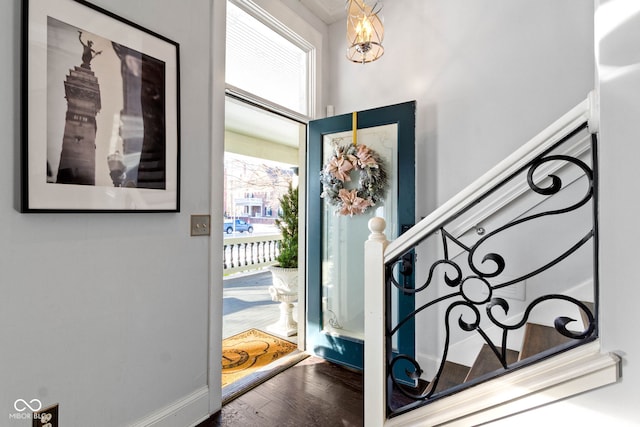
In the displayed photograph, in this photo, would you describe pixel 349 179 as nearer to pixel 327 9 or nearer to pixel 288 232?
pixel 288 232

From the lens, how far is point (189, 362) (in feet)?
5.87

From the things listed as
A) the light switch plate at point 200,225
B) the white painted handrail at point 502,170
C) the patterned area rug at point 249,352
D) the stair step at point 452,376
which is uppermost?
the white painted handrail at point 502,170

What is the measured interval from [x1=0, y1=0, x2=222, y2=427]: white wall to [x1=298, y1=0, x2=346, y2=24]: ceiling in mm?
1081

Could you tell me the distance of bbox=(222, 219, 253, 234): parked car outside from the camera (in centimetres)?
614

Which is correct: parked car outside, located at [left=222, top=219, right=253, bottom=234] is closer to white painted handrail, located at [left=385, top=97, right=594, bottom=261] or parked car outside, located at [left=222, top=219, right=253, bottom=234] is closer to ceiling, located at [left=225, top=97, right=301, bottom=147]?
ceiling, located at [left=225, top=97, right=301, bottom=147]

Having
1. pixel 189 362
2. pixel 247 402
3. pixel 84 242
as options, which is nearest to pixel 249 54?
pixel 84 242

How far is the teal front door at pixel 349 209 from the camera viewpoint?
2209 millimetres

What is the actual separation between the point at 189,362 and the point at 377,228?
4.45 feet

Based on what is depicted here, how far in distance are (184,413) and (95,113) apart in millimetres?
1595

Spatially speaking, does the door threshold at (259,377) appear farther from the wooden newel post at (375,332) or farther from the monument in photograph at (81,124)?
the monument in photograph at (81,124)

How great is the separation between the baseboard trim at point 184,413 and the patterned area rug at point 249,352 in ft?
1.29

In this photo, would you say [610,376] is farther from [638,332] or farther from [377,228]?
[377,228]

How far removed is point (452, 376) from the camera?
1790 millimetres

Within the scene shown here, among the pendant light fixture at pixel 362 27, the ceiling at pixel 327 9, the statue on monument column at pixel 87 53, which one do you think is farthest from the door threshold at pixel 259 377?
the ceiling at pixel 327 9
